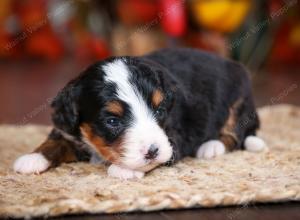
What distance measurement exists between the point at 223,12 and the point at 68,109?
503 centimetres

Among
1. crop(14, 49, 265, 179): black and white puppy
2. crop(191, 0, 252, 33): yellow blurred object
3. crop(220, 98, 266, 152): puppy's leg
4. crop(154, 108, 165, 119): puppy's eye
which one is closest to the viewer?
crop(14, 49, 265, 179): black and white puppy

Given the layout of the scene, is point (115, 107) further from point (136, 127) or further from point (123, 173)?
point (123, 173)

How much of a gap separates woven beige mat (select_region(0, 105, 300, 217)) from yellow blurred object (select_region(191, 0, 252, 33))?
441 cm

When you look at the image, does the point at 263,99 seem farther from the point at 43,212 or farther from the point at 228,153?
the point at 43,212

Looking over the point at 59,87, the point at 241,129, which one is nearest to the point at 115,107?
the point at 241,129

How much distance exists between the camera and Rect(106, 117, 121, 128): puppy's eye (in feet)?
9.08

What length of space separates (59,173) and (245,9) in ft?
17.2

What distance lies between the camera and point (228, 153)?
136 inches

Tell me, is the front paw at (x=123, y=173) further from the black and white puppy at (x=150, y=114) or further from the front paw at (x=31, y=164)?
the front paw at (x=31, y=164)

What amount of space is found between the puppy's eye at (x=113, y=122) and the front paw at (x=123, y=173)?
0.67 feet

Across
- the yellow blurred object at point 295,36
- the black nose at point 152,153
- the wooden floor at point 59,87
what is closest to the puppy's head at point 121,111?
the black nose at point 152,153

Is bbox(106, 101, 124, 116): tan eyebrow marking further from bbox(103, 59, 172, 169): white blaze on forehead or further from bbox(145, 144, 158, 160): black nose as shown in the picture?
bbox(145, 144, 158, 160): black nose

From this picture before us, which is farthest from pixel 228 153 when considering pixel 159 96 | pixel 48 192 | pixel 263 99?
pixel 263 99

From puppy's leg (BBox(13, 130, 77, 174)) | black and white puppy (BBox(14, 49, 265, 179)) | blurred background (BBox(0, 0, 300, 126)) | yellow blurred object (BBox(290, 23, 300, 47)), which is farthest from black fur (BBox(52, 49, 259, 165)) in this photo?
yellow blurred object (BBox(290, 23, 300, 47))
